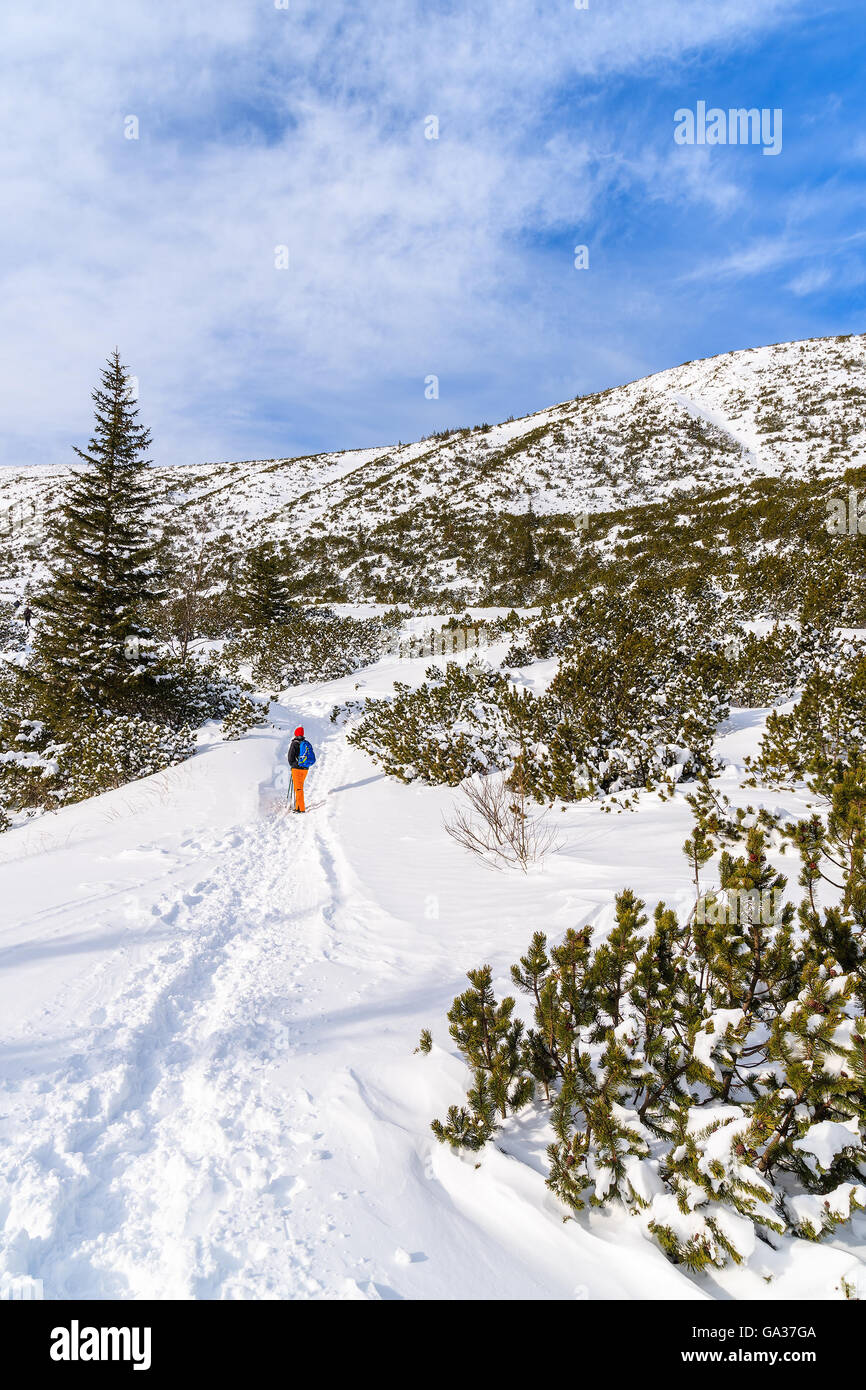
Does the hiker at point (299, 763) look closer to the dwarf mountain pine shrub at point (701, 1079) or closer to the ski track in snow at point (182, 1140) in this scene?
the ski track in snow at point (182, 1140)

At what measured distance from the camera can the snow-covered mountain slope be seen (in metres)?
31.5

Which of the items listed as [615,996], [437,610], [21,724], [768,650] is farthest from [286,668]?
[615,996]

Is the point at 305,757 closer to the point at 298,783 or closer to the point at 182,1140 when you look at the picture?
Result: the point at 298,783

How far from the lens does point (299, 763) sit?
29.6 feet

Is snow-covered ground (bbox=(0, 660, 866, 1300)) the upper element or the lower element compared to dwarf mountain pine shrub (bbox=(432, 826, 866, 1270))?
lower

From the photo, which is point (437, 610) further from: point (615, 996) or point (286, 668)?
point (615, 996)

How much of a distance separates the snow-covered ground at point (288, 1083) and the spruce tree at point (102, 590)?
26.2 feet

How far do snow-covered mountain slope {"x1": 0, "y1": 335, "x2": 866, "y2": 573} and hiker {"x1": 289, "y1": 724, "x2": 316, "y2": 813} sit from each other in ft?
89.0

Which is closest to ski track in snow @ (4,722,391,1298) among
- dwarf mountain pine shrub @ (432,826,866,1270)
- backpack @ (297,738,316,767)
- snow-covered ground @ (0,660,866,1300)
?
snow-covered ground @ (0,660,866,1300)

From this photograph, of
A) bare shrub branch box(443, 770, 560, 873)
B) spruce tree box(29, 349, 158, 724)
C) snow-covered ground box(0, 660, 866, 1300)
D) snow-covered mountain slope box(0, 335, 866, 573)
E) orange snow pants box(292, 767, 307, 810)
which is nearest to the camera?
snow-covered ground box(0, 660, 866, 1300)

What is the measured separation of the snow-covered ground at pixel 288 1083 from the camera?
1.82 m

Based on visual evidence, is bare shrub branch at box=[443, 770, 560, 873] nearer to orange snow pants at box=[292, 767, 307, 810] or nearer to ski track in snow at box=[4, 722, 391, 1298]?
ski track in snow at box=[4, 722, 391, 1298]

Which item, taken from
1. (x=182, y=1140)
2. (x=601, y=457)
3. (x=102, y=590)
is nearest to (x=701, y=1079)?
(x=182, y=1140)
